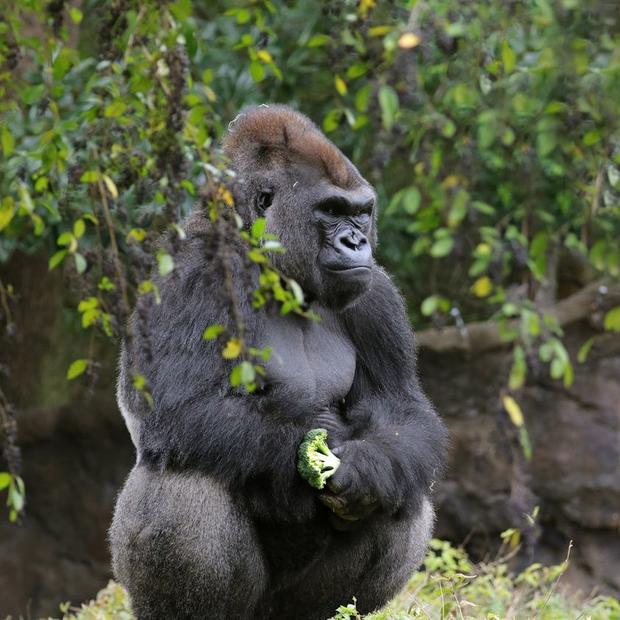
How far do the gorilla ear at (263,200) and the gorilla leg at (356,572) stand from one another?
1178 mm

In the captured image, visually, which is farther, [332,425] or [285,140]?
[285,140]

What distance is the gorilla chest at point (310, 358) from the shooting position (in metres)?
3.80

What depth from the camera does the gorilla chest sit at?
3803 millimetres

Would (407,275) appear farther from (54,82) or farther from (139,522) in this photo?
(139,522)

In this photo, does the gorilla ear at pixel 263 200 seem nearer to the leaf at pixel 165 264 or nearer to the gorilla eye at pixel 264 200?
the gorilla eye at pixel 264 200

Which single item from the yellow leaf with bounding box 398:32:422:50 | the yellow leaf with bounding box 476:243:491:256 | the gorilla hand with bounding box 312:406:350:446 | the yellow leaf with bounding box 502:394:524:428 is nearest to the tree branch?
the yellow leaf with bounding box 502:394:524:428

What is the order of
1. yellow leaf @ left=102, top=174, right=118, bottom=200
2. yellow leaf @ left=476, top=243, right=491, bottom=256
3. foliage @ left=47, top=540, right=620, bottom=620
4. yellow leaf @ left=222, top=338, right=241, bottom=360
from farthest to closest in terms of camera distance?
foliage @ left=47, top=540, right=620, bottom=620 → yellow leaf @ left=476, top=243, right=491, bottom=256 → yellow leaf @ left=102, top=174, right=118, bottom=200 → yellow leaf @ left=222, top=338, right=241, bottom=360

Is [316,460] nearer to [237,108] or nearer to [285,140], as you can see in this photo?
[285,140]

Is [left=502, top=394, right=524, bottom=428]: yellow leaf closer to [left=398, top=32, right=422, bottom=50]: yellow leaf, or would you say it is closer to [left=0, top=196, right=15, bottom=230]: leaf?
[left=398, top=32, right=422, bottom=50]: yellow leaf

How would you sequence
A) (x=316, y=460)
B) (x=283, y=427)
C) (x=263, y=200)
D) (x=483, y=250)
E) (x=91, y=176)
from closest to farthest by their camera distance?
1. (x=91, y=176)
2. (x=316, y=460)
3. (x=283, y=427)
4. (x=263, y=200)
5. (x=483, y=250)

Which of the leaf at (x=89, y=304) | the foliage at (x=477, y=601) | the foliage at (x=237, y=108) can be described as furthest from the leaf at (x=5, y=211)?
the foliage at (x=477, y=601)

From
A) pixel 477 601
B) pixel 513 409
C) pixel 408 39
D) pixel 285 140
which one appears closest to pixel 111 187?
pixel 408 39

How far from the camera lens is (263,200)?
389 centimetres

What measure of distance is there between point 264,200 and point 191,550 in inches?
49.5
